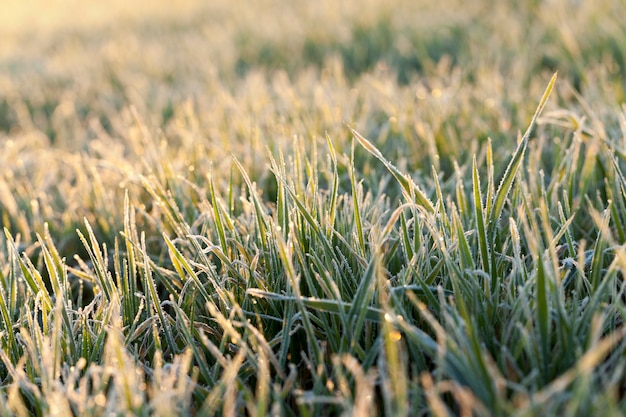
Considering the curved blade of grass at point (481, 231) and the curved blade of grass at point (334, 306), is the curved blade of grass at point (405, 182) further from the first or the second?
the curved blade of grass at point (334, 306)

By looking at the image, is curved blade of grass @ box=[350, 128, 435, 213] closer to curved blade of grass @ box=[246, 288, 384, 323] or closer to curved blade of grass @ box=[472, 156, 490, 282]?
curved blade of grass @ box=[472, 156, 490, 282]

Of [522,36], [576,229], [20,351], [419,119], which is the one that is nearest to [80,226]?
[20,351]

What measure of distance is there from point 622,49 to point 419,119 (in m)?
1.05

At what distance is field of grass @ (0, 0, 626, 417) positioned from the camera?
0.77 m

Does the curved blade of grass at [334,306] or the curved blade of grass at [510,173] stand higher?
the curved blade of grass at [510,173]

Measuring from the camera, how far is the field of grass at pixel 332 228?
77 cm

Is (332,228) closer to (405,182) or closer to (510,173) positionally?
(405,182)

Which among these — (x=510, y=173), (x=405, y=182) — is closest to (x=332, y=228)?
(x=405, y=182)

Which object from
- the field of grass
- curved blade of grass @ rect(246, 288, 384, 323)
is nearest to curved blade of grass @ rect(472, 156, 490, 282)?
the field of grass

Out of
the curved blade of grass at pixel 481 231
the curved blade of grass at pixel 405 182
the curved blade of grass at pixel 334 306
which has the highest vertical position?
the curved blade of grass at pixel 405 182

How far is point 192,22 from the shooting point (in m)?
5.48

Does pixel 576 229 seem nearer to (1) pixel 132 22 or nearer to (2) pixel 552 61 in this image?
(2) pixel 552 61

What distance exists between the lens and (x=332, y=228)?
3.23ft

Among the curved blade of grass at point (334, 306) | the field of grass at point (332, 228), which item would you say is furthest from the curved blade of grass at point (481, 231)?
the curved blade of grass at point (334, 306)
